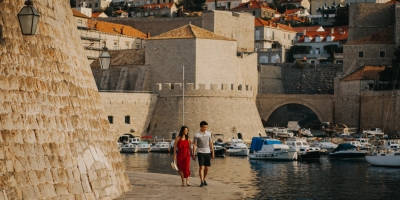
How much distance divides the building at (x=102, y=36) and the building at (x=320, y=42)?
16627 mm

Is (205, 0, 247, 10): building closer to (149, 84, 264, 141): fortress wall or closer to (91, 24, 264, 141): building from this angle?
(91, 24, 264, 141): building

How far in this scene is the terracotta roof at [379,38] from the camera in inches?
2739

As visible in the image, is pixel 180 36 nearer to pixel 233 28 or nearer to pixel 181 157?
pixel 233 28

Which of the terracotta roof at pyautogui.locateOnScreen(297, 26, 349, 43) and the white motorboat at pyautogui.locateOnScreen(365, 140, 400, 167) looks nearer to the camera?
the white motorboat at pyautogui.locateOnScreen(365, 140, 400, 167)

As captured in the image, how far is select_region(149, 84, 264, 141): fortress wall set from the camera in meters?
56.0

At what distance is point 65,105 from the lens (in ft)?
44.2

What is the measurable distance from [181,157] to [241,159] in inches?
1171

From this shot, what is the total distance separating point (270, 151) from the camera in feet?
154

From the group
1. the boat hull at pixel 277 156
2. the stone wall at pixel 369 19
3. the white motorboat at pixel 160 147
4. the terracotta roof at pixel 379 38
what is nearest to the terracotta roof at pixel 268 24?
the stone wall at pixel 369 19

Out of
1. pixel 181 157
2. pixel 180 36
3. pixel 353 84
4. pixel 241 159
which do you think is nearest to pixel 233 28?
pixel 353 84

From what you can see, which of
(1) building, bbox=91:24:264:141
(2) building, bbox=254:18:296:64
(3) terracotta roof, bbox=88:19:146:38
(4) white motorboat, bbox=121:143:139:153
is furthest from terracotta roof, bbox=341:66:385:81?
(4) white motorboat, bbox=121:143:139:153

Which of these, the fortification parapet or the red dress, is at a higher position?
the fortification parapet

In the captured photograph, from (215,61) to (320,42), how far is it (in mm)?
32865

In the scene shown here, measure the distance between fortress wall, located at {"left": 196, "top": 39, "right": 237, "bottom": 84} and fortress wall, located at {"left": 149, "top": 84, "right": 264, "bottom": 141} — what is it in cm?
188
